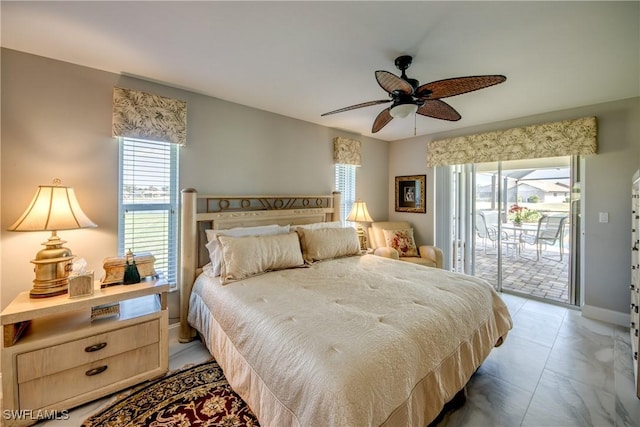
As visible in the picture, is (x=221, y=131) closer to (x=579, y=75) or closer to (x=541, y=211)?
(x=579, y=75)

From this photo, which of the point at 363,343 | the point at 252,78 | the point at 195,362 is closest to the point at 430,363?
the point at 363,343

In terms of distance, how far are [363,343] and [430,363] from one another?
1.49ft

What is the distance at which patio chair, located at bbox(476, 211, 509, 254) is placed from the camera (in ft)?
13.5

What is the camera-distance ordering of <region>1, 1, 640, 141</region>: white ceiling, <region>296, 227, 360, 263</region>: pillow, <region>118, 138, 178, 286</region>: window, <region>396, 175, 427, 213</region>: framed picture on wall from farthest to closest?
<region>396, 175, 427, 213</region>: framed picture on wall → <region>296, 227, 360, 263</region>: pillow → <region>118, 138, 178, 286</region>: window → <region>1, 1, 640, 141</region>: white ceiling

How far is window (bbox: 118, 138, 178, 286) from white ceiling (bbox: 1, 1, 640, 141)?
2.20 ft

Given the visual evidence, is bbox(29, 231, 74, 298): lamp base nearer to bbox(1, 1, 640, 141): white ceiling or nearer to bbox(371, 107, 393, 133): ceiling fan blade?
bbox(1, 1, 640, 141): white ceiling

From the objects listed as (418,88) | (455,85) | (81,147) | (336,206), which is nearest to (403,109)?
(418,88)

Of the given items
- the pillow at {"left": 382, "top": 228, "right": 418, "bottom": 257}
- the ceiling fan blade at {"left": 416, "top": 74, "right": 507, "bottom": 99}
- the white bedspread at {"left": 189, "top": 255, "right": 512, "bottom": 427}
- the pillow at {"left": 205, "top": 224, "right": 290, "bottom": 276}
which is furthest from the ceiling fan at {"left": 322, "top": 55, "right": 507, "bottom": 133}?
the pillow at {"left": 382, "top": 228, "right": 418, "bottom": 257}

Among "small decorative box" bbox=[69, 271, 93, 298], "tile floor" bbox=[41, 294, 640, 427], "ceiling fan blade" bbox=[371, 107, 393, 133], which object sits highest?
"ceiling fan blade" bbox=[371, 107, 393, 133]

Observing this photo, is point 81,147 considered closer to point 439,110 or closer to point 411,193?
point 439,110

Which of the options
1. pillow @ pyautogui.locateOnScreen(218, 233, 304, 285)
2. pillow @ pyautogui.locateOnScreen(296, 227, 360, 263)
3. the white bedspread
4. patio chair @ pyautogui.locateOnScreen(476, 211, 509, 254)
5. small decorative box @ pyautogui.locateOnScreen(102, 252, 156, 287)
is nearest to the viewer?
the white bedspread

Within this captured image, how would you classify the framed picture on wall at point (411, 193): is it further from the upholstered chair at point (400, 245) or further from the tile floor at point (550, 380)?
the tile floor at point (550, 380)

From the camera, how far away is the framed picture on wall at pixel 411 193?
4.53 m

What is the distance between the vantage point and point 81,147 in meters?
2.21
